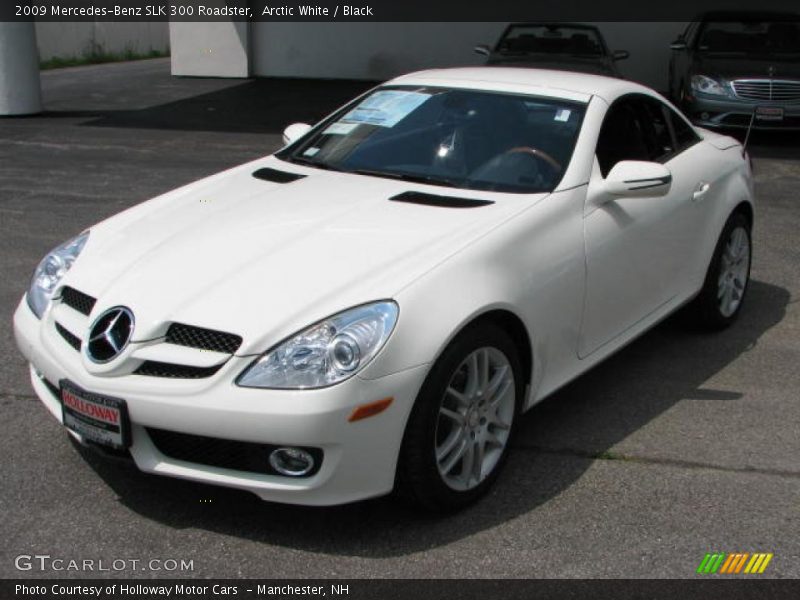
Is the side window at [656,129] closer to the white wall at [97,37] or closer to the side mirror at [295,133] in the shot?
the side mirror at [295,133]

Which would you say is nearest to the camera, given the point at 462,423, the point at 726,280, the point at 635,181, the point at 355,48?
the point at 462,423

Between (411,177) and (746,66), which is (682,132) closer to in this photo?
(411,177)

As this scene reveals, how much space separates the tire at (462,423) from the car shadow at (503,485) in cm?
12

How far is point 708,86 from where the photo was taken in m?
12.7

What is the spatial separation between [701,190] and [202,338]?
2996mm

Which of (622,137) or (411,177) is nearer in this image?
(411,177)

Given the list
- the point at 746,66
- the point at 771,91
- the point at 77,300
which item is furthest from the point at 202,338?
the point at 746,66

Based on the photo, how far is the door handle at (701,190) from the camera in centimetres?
542

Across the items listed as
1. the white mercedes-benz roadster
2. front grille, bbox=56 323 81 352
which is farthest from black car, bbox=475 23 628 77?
front grille, bbox=56 323 81 352

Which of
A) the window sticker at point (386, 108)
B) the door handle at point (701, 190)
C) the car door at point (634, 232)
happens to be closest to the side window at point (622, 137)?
the car door at point (634, 232)

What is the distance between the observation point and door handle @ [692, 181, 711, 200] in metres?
5.42

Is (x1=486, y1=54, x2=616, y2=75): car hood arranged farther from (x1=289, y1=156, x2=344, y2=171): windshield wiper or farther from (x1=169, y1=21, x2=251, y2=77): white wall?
(x1=289, y1=156, x2=344, y2=171): windshield wiper

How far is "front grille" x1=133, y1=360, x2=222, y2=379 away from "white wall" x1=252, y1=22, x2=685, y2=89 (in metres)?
16.5
